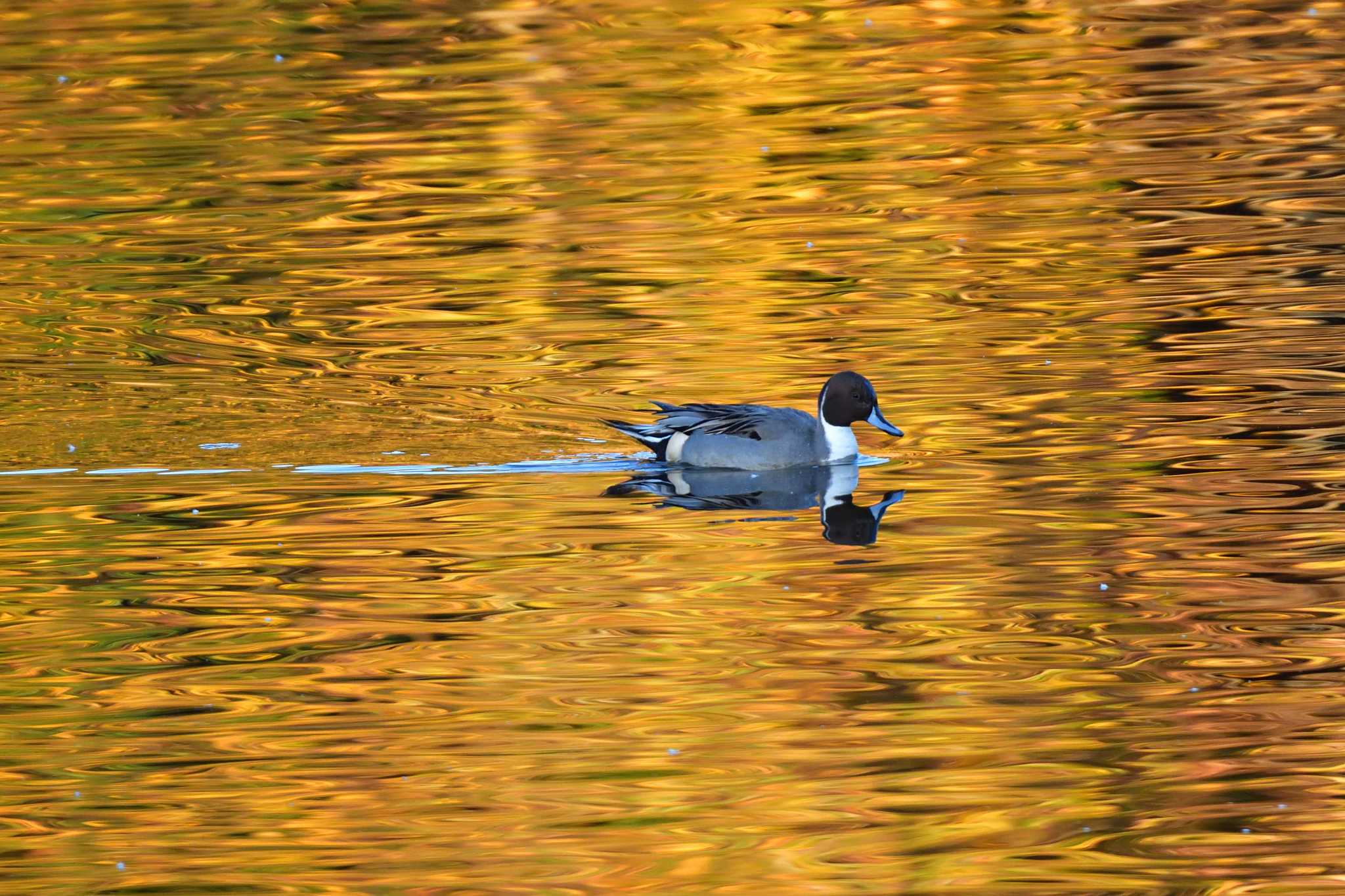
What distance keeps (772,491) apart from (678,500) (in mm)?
498

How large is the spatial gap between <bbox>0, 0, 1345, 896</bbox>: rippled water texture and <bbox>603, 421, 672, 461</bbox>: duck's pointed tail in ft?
0.29

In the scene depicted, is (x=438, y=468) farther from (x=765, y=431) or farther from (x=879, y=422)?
(x=879, y=422)

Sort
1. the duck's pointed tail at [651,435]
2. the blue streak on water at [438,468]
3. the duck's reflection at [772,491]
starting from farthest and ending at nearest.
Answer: the duck's pointed tail at [651,435]
the blue streak on water at [438,468]
the duck's reflection at [772,491]

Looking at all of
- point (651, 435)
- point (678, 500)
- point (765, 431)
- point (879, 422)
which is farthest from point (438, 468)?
point (879, 422)

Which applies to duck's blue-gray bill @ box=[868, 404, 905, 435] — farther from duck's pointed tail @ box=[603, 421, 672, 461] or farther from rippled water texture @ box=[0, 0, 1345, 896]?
duck's pointed tail @ box=[603, 421, 672, 461]

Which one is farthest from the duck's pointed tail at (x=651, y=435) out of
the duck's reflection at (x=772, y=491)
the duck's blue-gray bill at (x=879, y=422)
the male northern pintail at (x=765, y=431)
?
the duck's blue-gray bill at (x=879, y=422)

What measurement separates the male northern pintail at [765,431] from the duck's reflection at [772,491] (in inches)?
2.2

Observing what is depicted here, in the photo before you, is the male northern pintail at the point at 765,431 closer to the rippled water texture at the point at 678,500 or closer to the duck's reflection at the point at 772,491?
the duck's reflection at the point at 772,491

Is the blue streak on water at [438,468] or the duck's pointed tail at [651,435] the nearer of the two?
the blue streak on water at [438,468]

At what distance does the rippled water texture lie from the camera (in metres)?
6.29

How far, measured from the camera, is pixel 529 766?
6656mm

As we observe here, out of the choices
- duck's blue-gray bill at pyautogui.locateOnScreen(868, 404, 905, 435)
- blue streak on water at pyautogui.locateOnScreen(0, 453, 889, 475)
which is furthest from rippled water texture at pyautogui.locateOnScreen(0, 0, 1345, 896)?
duck's blue-gray bill at pyautogui.locateOnScreen(868, 404, 905, 435)

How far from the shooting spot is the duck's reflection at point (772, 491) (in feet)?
31.1

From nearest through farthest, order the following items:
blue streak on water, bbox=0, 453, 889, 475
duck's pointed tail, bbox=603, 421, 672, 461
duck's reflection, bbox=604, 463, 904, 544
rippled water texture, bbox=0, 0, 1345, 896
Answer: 1. rippled water texture, bbox=0, 0, 1345, 896
2. duck's reflection, bbox=604, 463, 904, 544
3. blue streak on water, bbox=0, 453, 889, 475
4. duck's pointed tail, bbox=603, 421, 672, 461
